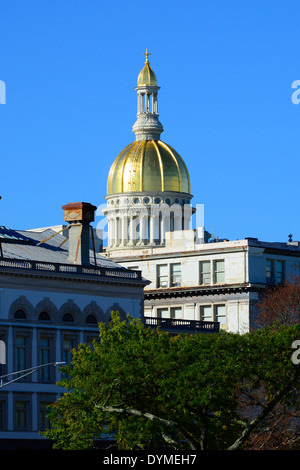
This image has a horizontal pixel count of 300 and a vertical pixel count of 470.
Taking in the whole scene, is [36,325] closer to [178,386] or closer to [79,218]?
[79,218]

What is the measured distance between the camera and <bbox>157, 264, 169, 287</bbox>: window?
17250cm

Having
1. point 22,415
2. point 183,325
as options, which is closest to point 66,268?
point 22,415

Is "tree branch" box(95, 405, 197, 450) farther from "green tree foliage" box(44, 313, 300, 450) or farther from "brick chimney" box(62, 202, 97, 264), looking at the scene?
"brick chimney" box(62, 202, 97, 264)

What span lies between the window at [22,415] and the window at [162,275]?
41.7 meters

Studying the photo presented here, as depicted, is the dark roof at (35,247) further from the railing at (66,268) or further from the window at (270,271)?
the window at (270,271)

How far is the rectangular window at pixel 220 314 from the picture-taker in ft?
549

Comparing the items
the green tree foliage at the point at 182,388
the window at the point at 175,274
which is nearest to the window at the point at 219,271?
the window at the point at 175,274

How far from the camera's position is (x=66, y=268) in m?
137

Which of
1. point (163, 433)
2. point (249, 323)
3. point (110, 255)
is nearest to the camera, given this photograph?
point (163, 433)

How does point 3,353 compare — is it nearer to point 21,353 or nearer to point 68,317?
point 21,353

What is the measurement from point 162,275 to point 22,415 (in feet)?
143
